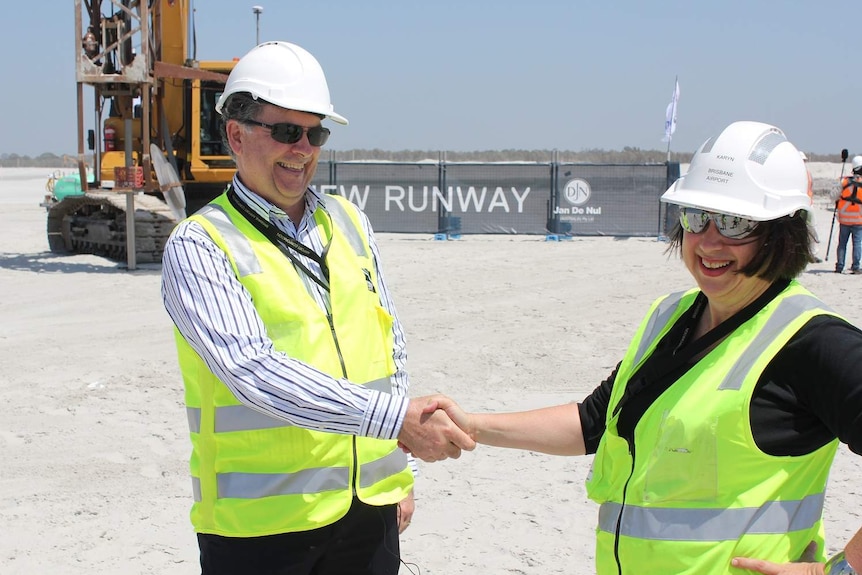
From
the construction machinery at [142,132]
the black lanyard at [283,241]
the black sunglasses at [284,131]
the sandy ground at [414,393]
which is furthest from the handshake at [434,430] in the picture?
the construction machinery at [142,132]

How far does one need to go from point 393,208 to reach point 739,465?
18.5m

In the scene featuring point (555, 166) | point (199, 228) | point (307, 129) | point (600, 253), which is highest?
point (307, 129)

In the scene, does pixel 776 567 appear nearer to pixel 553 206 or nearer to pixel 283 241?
pixel 283 241

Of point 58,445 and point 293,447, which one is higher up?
point 293,447

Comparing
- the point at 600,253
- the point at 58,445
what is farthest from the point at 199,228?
the point at 600,253

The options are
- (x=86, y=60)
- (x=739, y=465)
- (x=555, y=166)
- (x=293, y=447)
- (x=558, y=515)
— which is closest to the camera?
(x=739, y=465)

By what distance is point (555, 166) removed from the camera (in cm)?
1934

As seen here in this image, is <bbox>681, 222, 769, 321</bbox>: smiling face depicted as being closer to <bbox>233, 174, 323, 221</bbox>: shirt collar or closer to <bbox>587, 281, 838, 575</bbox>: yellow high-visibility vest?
<bbox>587, 281, 838, 575</bbox>: yellow high-visibility vest

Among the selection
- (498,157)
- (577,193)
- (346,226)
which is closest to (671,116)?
(577,193)

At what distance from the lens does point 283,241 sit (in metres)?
2.78

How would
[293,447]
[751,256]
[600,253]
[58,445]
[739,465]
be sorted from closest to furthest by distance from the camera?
[739,465] < [751,256] < [293,447] < [58,445] < [600,253]

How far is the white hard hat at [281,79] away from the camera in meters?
2.79

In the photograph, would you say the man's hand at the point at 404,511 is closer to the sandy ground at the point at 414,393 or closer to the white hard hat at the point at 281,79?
the white hard hat at the point at 281,79

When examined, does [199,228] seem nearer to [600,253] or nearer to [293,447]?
[293,447]
